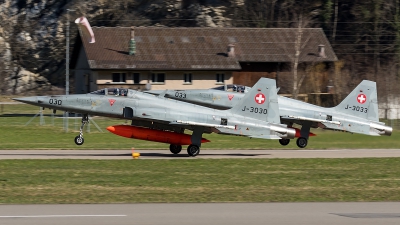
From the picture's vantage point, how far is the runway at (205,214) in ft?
40.0

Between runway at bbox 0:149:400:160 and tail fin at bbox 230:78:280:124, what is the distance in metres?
1.53

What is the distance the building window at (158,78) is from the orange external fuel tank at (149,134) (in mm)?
35285

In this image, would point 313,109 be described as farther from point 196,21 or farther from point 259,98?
point 196,21

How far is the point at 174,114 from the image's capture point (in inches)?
1017

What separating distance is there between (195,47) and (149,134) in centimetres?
3818

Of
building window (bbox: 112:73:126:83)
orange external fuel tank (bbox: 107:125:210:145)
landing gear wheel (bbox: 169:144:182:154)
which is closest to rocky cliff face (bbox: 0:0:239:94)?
building window (bbox: 112:73:126:83)

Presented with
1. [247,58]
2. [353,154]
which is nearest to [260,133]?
[353,154]

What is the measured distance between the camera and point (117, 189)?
17.0m

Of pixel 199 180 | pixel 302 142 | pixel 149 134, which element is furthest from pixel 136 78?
pixel 199 180

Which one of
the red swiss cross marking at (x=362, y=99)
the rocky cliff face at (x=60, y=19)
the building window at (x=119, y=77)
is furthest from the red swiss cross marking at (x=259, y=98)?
the rocky cliff face at (x=60, y=19)

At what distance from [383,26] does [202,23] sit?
18731 millimetres

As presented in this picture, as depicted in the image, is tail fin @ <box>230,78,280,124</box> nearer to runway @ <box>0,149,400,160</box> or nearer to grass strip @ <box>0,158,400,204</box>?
runway @ <box>0,149,400,160</box>

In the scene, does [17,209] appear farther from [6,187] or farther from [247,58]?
[247,58]

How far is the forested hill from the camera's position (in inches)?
2916
